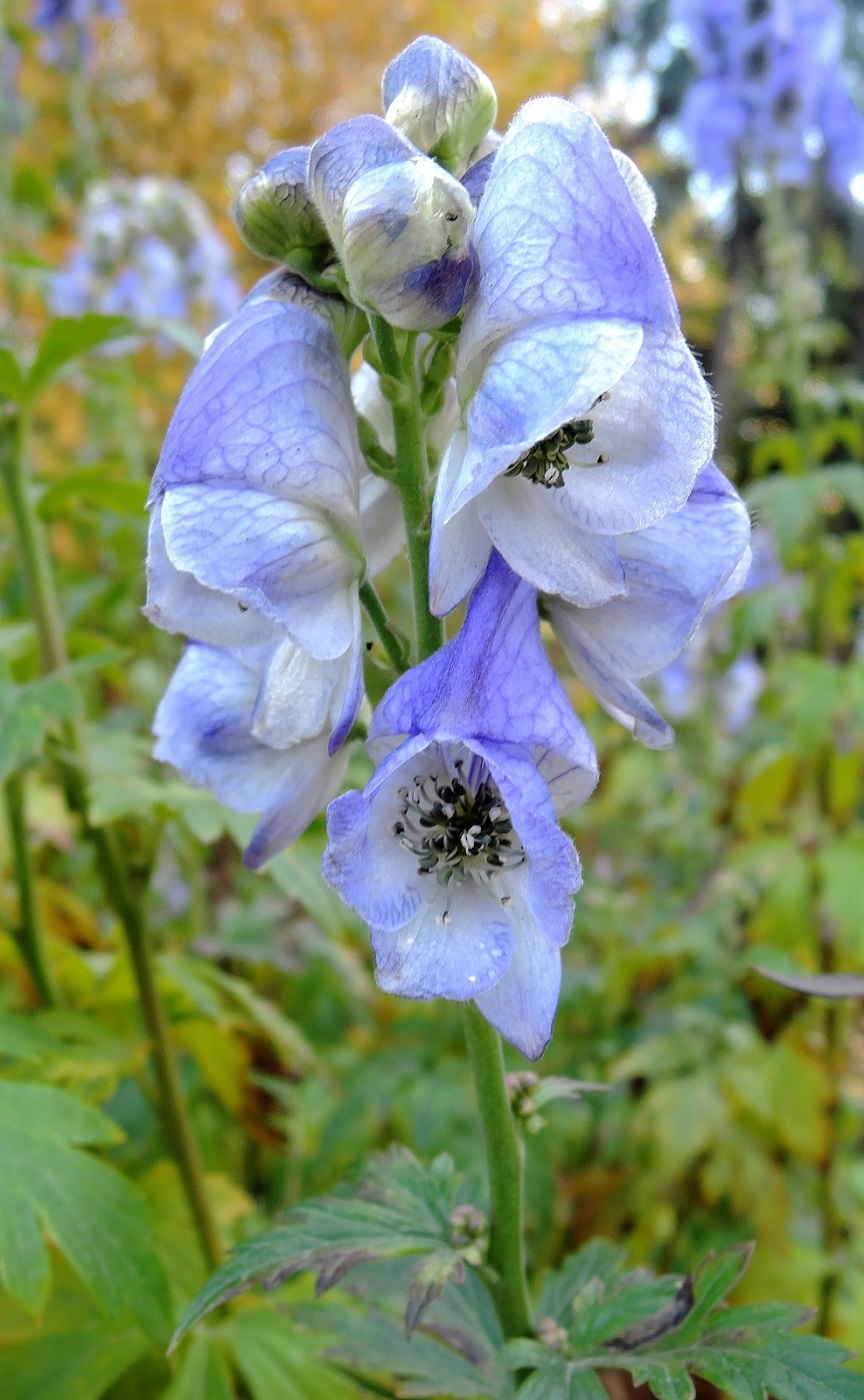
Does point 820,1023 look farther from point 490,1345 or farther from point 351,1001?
point 490,1345

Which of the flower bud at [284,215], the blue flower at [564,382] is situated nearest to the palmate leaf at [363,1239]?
the blue flower at [564,382]

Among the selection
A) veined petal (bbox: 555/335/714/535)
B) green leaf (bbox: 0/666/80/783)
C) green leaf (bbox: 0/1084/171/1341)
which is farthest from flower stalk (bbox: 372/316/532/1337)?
green leaf (bbox: 0/666/80/783)

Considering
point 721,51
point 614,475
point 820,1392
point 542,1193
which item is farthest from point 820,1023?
point 721,51

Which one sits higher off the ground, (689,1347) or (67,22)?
(67,22)

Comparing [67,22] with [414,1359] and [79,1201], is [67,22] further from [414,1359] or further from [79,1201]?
[414,1359]

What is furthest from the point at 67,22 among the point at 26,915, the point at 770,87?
the point at 26,915
